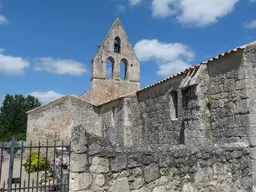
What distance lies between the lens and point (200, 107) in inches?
279

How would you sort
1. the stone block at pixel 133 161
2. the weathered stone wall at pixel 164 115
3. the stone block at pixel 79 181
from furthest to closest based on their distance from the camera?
1. the weathered stone wall at pixel 164 115
2. the stone block at pixel 133 161
3. the stone block at pixel 79 181

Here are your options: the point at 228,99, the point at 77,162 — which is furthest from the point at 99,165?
the point at 228,99

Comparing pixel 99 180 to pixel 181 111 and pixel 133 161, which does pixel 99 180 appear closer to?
pixel 133 161

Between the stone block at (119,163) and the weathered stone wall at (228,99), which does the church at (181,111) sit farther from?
the stone block at (119,163)

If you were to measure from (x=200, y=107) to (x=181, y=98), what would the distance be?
3.51 feet

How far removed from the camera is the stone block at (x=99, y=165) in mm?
3752

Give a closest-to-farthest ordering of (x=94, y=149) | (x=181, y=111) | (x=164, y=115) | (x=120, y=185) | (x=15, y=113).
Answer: (x=94, y=149) → (x=120, y=185) → (x=181, y=111) → (x=164, y=115) → (x=15, y=113)

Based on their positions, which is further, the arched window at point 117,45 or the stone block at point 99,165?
the arched window at point 117,45

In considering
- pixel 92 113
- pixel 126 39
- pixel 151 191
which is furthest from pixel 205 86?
pixel 126 39

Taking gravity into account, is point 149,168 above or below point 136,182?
above

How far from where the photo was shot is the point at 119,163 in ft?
12.8

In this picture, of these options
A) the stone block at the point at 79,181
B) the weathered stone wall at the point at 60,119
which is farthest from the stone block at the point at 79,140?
the weathered stone wall at the point at 60,119

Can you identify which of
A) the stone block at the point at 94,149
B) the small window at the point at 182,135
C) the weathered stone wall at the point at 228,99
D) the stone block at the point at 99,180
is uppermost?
the weathered stone wall at the point at 228,99

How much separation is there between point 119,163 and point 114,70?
17.2m
